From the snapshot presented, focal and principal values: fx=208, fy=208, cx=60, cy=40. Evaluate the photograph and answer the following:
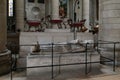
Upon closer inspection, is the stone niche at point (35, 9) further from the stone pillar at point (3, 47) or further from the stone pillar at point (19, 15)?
the stone pillar at point (3, 47)

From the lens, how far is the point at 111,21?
355 inches

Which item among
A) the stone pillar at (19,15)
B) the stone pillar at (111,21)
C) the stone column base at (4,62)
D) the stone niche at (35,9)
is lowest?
the stone column base at (4,62)

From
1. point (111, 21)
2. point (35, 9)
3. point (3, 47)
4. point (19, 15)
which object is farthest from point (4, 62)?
point (35, 9)

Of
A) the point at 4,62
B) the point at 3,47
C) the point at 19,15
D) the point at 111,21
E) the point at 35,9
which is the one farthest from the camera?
the point at 35,9

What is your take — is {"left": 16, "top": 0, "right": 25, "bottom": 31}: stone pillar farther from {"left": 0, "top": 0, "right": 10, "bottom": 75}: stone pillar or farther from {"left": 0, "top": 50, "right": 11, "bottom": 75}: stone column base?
{"left": 0, "top": 50, "right": 11, "bottom": 75}: stone column base

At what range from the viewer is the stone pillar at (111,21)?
8.88 metres

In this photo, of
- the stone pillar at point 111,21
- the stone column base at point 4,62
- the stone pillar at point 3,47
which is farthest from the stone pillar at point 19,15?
the stone column base at point 4,62

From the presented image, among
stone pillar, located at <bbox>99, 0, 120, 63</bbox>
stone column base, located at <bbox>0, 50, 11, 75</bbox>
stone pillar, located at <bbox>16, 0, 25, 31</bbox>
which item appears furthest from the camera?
stone pillar, located at <bbox>16, 0, 25, 31</bbox>

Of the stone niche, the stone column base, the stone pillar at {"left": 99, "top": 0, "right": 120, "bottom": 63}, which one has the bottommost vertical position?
the stone column base

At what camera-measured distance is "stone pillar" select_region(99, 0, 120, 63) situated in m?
8.88

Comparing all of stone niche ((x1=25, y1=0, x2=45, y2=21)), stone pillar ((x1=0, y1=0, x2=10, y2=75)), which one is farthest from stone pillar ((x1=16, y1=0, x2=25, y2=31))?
stone pillar ((x1=0, y1=0, x2=10, y2=75))

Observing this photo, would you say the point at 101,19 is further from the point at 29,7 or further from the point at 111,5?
the point at 29,7

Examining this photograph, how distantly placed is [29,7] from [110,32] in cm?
2239

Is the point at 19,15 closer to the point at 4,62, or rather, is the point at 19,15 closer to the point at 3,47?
the point at 3,47
